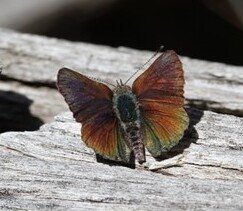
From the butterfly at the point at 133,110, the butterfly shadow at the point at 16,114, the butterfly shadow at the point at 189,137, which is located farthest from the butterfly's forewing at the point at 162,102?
the butterfly shadow at the point at 16,114

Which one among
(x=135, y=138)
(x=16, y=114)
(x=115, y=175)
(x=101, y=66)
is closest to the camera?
(x=115, y=175)

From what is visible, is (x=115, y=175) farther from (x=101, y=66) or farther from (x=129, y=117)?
(x=101, y=66)

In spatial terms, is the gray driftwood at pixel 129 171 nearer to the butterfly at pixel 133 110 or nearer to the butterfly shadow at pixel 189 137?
the butterfly shadow at pixel 189 137

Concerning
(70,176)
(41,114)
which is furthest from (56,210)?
(41,114)

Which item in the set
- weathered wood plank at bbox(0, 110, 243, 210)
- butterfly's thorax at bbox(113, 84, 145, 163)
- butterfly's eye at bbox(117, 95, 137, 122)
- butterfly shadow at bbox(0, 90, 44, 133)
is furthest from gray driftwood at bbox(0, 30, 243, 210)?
butterfly shadow at bbox(0, 90, 44, 133)

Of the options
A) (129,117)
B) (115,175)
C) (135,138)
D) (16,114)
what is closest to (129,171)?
(115,175)

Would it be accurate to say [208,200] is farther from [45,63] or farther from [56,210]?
[45,63]

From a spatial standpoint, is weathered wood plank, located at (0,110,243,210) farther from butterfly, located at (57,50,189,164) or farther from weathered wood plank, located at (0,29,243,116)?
weathered wood plank, located at (0,29,243,116)
